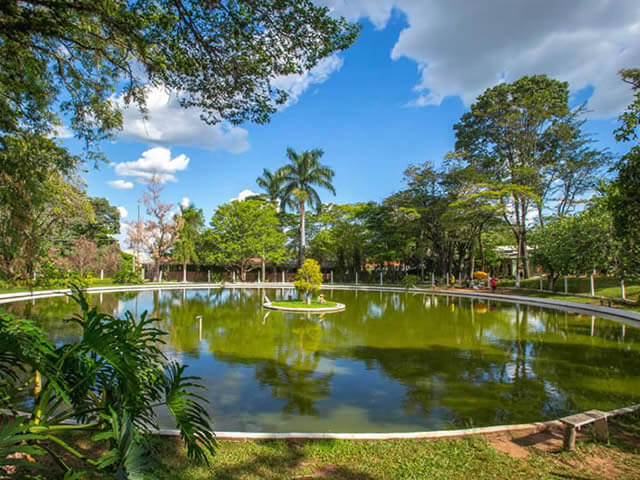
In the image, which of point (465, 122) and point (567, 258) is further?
point (465, 122)

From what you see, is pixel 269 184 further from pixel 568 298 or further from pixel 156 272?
pixel 568 298

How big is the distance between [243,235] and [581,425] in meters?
31.0

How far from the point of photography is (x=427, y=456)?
364 cm

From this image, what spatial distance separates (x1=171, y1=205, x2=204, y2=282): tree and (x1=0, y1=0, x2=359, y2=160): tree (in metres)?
27.5

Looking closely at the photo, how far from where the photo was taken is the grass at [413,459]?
129 inches

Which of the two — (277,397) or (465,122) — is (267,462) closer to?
Result: (277,397)

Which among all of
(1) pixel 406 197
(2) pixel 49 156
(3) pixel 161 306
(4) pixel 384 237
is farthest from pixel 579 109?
(2) pixel 49 156

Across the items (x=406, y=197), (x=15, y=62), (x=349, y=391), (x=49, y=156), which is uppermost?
(x=406, y=197)

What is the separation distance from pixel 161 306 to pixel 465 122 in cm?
2713

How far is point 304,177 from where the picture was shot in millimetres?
31234

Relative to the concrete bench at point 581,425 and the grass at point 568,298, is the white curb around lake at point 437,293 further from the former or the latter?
the concrete bench at point 581,425

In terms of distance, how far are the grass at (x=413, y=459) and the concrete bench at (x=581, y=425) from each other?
0.25 feet

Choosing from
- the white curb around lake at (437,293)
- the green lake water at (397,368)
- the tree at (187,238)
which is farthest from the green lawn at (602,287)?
the tree at (187,238)

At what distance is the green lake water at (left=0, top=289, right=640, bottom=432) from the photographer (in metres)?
5.17
